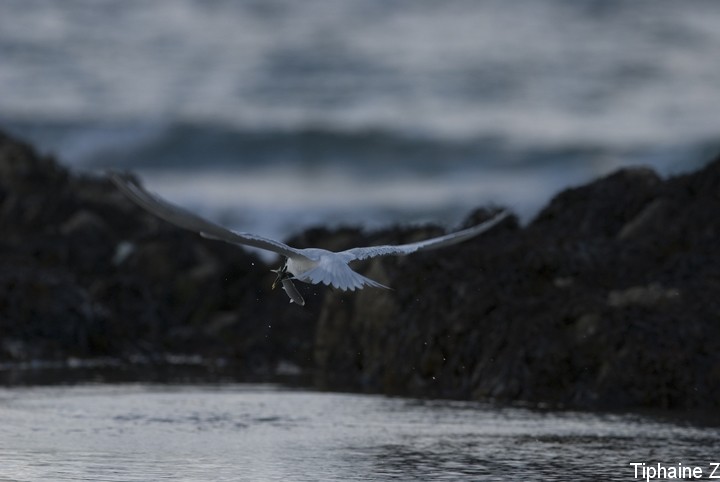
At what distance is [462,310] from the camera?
47.3 feet

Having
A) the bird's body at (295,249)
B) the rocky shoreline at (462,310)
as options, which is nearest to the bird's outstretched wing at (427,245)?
the bird's body at (295,249)

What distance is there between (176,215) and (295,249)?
177 centimetres

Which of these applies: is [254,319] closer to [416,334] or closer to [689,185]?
[416,334]

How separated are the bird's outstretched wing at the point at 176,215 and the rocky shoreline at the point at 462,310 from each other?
451 cm

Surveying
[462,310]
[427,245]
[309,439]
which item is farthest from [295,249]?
[462,310]

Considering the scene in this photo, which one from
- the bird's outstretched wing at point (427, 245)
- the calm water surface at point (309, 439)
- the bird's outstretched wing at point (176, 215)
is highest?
the bird's outstretched wing at point (427, 245)

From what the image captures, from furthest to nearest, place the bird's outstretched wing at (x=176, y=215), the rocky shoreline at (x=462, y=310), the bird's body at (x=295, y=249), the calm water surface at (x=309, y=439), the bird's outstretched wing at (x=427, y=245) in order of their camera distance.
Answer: the rocky shoreline at (x=462, y=310), the bird's outstretched wing at (x=427, y=245), the calm water surface at (x=309, y=439), the bird's body at (x=295, y=249), the bird's outstretched wing at (x=176, y=215)

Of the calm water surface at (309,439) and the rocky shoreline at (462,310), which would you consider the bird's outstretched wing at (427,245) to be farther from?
the rocky shoreline at (462,310)

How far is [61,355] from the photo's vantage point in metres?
16.3

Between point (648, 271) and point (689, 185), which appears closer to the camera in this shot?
point (648, 271)

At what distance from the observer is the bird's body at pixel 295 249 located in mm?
7707

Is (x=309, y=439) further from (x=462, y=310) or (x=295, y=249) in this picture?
(x=462, y=310)

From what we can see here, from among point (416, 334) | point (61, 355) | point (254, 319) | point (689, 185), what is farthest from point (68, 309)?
point (689, 185)

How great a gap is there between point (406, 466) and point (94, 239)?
1324 cm
